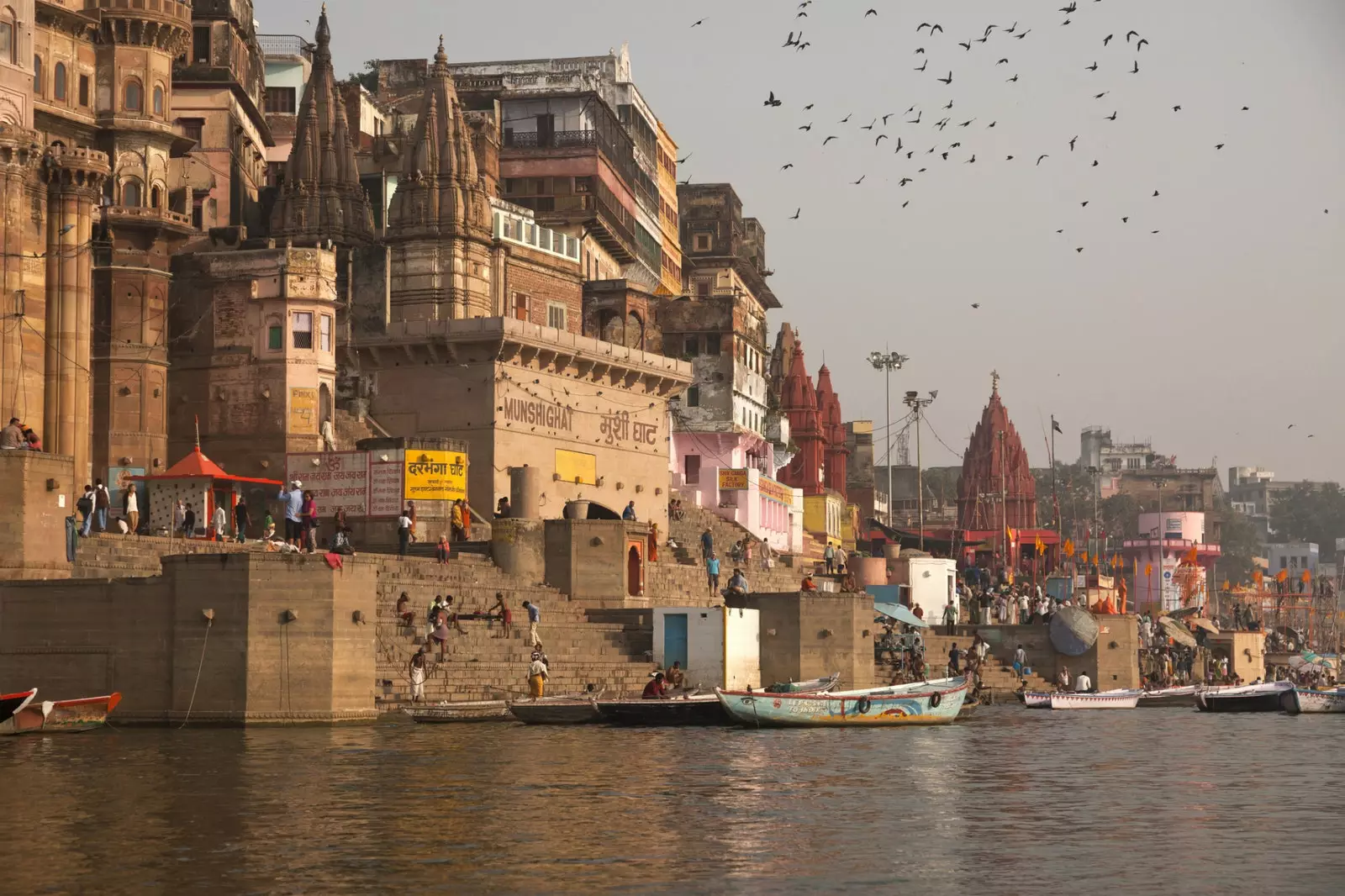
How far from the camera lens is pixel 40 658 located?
3409 cm

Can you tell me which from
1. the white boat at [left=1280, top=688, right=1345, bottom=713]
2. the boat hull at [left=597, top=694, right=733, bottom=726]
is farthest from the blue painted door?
the white boat at [left=1280, top=688, right=1345, bottom=713]

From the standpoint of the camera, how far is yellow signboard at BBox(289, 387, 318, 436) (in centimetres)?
5162

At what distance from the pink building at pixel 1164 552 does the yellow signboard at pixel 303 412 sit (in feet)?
361

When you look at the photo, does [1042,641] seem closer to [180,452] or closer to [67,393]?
[180,452]

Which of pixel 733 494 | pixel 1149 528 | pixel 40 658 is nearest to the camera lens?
pixel 40 658

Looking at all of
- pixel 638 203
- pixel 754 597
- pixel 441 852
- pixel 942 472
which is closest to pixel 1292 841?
pixel 441 852

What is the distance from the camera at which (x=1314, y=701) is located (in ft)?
184

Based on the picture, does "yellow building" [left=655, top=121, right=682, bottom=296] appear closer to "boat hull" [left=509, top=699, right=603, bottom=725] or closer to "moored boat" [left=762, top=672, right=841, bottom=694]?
"moored boat" [left=762, top=672, right=841, bottom=694]

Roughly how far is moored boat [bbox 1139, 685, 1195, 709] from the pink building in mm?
94103

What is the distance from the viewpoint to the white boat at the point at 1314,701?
5550cm

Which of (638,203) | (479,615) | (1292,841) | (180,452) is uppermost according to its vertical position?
(638,203)

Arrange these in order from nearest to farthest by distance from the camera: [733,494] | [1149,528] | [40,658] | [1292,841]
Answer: [1292,841], [40,658], [733,494], [1149,528]

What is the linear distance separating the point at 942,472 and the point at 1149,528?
95.1 feet

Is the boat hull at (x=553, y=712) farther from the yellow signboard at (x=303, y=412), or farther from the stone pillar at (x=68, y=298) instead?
the yellow signboard at (x=303, y=412)
